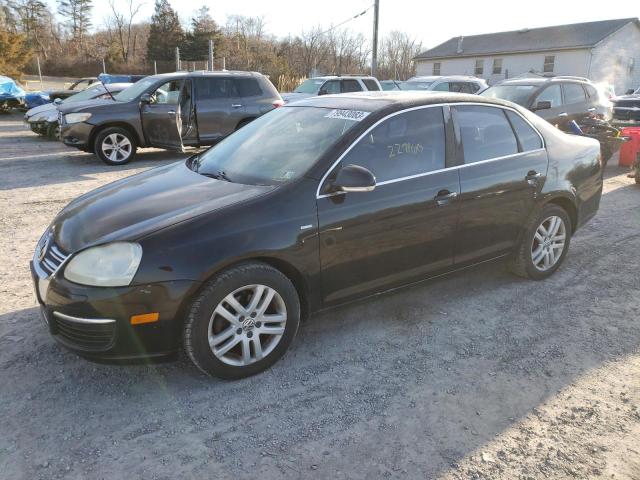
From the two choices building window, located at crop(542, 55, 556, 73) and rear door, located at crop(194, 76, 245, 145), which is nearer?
rear door, located at crop(194, 76, 245, 145)

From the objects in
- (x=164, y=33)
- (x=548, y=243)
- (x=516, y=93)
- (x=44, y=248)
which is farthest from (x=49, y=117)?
(x=164, y=33)

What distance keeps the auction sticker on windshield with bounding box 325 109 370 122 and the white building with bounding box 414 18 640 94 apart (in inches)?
1627

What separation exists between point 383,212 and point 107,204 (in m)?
1.83

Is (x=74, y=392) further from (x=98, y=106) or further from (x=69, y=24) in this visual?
(x=69, y=24)

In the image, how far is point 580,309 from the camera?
405cm

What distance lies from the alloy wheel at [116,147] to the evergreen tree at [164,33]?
50.6m

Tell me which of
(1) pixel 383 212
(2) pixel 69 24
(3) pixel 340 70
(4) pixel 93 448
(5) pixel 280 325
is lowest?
(4) pixel 93 448

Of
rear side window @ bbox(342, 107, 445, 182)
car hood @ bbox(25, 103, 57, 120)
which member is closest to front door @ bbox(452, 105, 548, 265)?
rear side window @ bbox(342, 107, 445, 182)

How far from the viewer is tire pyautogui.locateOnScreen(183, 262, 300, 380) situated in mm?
2809

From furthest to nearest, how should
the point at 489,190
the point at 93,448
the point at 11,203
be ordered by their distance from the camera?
the point at 11,203 → the point at 489,190 → the point at 93,448

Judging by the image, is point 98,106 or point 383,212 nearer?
point 383,212

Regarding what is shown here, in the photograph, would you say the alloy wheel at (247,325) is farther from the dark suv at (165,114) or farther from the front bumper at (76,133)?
the front bumper at (76,133)

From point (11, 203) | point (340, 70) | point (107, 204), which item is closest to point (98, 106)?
point (11, 203)

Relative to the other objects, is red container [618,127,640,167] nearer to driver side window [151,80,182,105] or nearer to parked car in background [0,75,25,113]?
driver side window [151,80,182,105]
